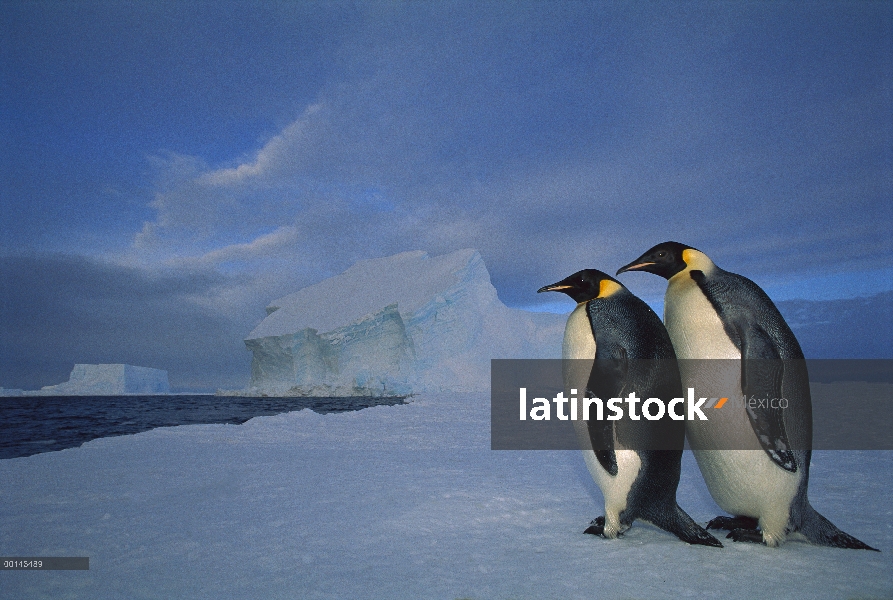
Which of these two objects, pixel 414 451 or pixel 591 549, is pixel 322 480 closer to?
pixel 414 451

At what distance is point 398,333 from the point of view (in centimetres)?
2427

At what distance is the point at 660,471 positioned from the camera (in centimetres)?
249

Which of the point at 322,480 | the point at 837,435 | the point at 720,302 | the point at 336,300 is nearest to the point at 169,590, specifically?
the point at 322,480

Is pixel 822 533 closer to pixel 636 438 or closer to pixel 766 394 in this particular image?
pixel 766 394

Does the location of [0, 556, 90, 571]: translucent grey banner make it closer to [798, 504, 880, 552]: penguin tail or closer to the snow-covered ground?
the snow-covered ground

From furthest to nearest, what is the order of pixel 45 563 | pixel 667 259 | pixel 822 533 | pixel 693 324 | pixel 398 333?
pixel 398 333 → pixel 667 259 → pixel 693 324 → pixel 822 533 → pixel 45 563

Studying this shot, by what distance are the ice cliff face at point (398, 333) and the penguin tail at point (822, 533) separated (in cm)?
1895

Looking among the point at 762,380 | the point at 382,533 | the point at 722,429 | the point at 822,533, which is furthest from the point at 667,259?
the point at 382,533

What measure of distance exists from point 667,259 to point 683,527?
1289mm

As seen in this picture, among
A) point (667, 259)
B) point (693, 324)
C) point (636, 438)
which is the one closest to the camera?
point (636, 438)

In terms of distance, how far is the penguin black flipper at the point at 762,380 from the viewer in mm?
2393

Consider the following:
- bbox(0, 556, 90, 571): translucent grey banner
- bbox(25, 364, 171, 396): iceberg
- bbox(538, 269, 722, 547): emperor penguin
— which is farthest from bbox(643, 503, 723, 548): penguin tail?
bbox(25, 364, 171, 396): iceberg

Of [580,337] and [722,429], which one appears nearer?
[722,429]

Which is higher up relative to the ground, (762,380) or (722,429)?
(762,380)
